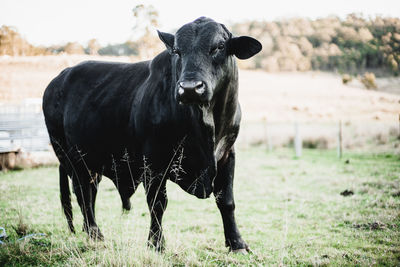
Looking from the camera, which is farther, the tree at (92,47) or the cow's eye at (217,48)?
the tree at (92,47)

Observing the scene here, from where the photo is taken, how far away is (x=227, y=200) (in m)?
3.89

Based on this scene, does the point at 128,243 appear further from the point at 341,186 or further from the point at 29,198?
the point at 341,186

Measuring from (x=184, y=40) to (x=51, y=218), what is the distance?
13.3ft

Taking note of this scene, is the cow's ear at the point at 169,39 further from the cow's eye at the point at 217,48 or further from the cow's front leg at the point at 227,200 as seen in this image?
the cow's front leg at the point at 227,200

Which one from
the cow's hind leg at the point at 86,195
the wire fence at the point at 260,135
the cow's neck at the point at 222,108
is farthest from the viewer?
the wire fence at the point at 260,135

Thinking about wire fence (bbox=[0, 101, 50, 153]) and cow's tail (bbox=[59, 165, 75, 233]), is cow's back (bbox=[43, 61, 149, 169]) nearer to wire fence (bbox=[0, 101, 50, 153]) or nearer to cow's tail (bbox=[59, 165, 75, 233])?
cow's tail (bbox=[59, 165, 75, 233])

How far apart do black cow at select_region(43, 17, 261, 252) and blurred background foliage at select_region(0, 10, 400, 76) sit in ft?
32.2

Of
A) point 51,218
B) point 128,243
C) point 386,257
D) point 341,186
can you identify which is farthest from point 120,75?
point 341,186

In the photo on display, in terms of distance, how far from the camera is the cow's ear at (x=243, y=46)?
11.3 ft

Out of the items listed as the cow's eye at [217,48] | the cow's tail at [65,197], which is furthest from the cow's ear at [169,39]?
the cow's tail at [65,197]

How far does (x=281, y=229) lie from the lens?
499 centimetres

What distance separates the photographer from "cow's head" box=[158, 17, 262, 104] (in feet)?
9.41

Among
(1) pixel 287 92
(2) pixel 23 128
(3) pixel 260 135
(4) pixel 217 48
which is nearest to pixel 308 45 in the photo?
(1) pixel 287 92

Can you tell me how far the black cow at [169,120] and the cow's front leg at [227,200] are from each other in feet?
0.04
